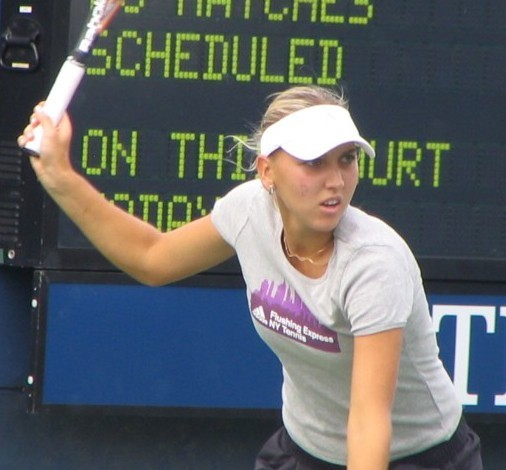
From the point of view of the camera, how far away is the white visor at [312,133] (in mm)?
2689

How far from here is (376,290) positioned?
2635 mm

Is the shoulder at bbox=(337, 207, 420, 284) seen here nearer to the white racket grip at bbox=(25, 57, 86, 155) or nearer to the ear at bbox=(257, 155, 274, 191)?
the ear at bbox=(257, 155, 274, 191)

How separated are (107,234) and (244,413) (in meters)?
1.56

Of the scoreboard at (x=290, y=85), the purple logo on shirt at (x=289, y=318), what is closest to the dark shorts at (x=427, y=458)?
the purple logo on shirt at (x=289, y=318)

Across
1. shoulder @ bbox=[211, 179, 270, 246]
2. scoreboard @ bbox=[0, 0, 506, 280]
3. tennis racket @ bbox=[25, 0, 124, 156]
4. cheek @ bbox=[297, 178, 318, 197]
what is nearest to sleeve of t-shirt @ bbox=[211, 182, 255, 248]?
shoulder @ bbox=[211, 179, 270, 246]

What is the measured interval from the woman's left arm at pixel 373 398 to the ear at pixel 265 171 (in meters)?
0.41

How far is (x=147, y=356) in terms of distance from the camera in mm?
4504

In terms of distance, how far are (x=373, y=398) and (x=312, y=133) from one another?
522 millimetres

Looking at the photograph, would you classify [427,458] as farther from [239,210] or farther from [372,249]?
[239,210]

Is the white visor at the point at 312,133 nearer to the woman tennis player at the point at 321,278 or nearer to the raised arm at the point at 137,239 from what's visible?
the woman tennis player at the point at 321,278

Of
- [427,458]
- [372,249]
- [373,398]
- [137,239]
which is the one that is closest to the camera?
[373,398]

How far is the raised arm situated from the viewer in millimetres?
3041

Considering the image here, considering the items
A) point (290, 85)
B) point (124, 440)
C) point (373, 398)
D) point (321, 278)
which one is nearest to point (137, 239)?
point (321, 278)

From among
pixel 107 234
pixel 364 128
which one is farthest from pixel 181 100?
pixel 107 234
